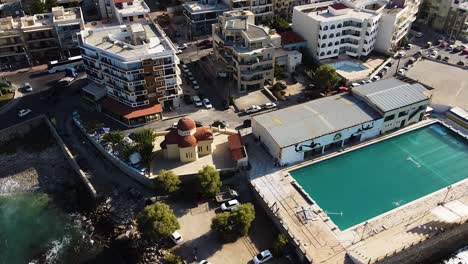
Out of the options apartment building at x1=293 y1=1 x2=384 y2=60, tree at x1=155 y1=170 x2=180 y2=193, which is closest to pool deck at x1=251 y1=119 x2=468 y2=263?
tree at x1=155 y1=170 x2=180 y2=193

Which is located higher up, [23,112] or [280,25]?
[280,25]

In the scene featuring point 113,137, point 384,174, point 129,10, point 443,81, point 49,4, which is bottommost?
point 384,174

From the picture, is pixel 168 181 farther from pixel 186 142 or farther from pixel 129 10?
pixel 129 10

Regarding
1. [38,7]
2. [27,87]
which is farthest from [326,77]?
[38,7]

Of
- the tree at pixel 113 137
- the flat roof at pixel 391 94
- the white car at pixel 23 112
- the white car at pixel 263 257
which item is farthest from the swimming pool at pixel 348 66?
the white car at pixel 23 112

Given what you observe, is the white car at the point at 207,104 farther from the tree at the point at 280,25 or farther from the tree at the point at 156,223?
the tree at the point at 280,25

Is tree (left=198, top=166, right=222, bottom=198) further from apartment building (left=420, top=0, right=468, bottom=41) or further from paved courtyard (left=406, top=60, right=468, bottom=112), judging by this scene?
apartment building (left=420, top=0, right=468, bottom=41)
